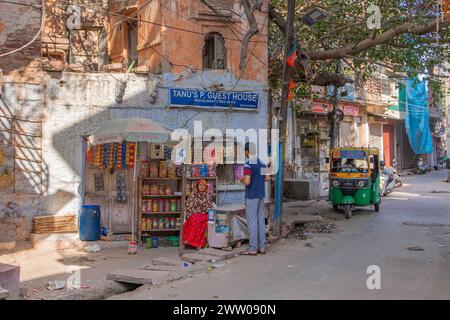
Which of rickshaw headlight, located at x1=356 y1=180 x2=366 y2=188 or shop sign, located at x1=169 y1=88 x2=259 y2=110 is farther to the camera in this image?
rickshaw headlight, located at x1=356 y1=180 x2=366 y2=188

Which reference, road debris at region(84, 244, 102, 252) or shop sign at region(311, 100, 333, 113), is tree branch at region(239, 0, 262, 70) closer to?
road debris at region(84, 244, 102, 252)

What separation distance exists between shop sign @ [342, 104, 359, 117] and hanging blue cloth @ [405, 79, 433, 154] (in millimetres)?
6093

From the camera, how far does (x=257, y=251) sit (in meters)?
9.17

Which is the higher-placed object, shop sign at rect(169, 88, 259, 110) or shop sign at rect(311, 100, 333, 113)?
shop sign at rect(311, 100, 333, 113)

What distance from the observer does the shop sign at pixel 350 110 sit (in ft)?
80.9

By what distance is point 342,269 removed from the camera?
7516mm

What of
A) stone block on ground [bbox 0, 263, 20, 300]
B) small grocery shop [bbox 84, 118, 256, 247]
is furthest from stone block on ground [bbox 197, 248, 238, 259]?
stone block on ground [bbox 0, 263, 20, 300]

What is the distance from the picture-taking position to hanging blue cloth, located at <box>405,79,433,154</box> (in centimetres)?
3064

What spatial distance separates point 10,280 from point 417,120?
3018cm

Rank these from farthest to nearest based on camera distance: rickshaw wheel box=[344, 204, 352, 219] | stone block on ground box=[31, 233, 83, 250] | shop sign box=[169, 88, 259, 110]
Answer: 1. rickshaw wheel box=[344, 204, 352, 219]
2. shop sign box=[169, 88, 259, 110]
3. stone block on ground box=[31, 233, 83, 250]

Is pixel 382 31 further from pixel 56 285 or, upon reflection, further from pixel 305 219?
pixel 56 285

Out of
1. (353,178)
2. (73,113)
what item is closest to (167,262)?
(73,113)
